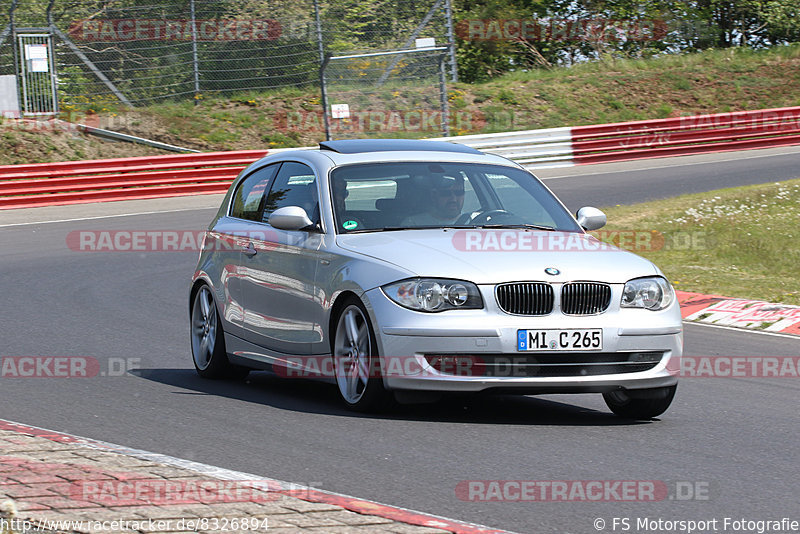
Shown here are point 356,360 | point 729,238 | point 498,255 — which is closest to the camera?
point 498,255

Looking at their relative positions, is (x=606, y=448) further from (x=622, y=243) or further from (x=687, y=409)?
(x=622, y=243)

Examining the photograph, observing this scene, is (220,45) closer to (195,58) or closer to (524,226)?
(195,58)

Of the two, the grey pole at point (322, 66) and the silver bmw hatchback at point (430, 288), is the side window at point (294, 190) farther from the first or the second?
the grey pole at point (322, 66)

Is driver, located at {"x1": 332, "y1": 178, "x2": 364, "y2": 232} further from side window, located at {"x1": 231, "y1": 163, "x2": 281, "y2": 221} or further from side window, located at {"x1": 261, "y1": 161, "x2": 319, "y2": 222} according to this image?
side window, located at {"x1": 231, "y1": 163, "x2": 281, "y2": 221}

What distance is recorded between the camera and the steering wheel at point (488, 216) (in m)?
8.14

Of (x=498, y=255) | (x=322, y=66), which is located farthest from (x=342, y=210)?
(x=322, y=66)

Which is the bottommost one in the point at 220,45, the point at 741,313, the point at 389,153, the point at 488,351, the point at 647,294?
the point at 741,313

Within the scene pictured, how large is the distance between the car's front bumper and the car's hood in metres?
0.16

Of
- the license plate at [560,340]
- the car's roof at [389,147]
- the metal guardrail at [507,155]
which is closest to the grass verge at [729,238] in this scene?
the metal guardrail at [507,155]

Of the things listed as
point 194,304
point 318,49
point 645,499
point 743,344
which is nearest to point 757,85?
point 318,49

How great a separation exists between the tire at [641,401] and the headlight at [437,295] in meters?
1.12

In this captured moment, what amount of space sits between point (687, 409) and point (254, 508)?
4017 millimetres

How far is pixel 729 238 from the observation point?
63.0 feet

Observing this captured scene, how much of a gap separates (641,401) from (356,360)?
1.76 meters
